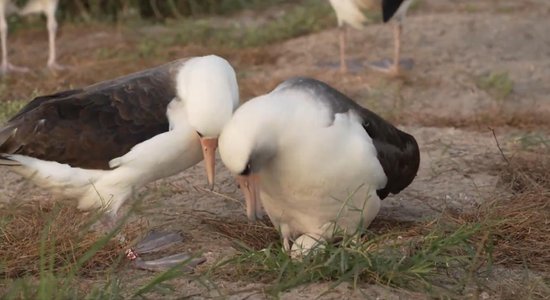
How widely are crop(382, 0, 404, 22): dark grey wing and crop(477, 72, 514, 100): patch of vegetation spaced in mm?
1022

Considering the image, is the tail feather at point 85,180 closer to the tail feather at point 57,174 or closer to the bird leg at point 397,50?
the tail feather at point 57,174

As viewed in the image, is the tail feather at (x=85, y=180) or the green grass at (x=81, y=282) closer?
the green grass at (x=81, y=282)

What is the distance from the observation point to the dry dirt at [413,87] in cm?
488

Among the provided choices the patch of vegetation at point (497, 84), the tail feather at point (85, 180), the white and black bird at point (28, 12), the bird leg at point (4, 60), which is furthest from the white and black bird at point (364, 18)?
the tail feather at point (85, 180)

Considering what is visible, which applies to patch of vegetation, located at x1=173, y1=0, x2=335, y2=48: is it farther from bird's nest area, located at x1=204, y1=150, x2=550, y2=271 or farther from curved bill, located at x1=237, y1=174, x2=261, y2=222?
curved bill, located at x1=237, y1=174, x2=261, y2=222

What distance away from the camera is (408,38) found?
9.67 metres

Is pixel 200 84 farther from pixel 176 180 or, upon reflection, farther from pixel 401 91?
pixel 401 91

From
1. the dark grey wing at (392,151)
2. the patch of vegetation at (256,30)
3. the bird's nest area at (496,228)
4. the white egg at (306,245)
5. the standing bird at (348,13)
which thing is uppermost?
the dark grey wing at (392,151)

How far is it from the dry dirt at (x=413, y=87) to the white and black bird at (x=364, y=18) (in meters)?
0.16

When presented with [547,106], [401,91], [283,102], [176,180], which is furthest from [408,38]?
[283,102]

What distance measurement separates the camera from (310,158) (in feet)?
12.9

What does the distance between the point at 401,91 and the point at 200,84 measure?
13.1 ft

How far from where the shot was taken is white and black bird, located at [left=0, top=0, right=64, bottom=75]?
30.0ft

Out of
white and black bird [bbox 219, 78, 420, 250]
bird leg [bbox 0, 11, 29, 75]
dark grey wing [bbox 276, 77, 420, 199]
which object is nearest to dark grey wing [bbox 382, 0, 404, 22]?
bird leg [bbox 0, 11, 29, 75]
